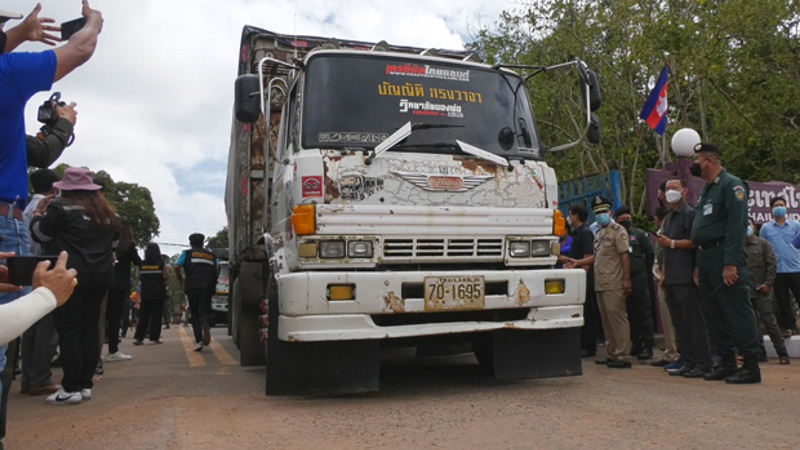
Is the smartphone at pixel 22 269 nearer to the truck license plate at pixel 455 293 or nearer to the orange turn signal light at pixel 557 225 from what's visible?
the truck license plate at pixel 455 293

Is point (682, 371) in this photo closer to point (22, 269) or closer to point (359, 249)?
point (359, 249)

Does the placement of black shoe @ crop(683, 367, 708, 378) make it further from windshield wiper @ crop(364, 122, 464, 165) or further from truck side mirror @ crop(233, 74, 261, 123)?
truck side mirror @ crop(233, 74, 261, 123)

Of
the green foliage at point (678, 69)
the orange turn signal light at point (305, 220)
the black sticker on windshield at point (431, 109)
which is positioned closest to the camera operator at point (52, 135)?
the orange turn signal light at point (305, 220)

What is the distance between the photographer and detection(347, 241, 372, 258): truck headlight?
16.3 feet

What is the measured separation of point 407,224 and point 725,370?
3218 millimetres

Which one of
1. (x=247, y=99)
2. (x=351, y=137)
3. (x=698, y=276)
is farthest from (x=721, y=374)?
(x=247, y=99)

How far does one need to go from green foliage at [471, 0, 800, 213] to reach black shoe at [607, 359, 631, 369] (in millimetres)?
11085

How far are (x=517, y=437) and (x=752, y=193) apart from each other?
27.8ft

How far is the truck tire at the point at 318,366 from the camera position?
511 centimetres

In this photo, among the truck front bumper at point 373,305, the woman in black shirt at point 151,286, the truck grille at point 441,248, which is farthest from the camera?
the woman in black shirt at point 151,286

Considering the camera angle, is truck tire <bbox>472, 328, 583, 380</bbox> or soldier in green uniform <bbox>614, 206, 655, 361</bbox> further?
soldier in green uniform <bbox>614, 206, 655, 361</bbox>

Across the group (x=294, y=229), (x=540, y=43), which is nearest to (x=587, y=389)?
(x=294, y=229)

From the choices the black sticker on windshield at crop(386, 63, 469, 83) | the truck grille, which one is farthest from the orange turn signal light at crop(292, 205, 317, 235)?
the black sticker on windshield at crop(386, 63, 469, 83)

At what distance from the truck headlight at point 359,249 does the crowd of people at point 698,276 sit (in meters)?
2.99
